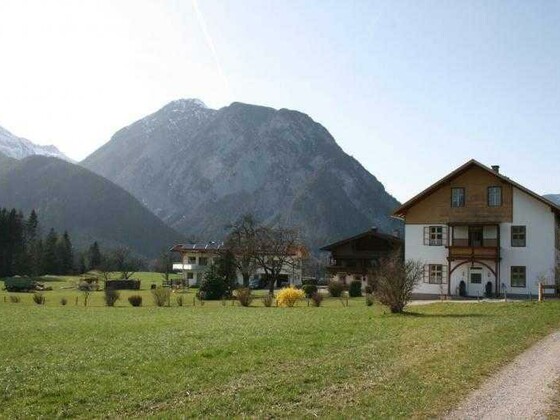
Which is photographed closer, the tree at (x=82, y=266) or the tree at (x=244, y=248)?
the tree at (x=244, y=248)

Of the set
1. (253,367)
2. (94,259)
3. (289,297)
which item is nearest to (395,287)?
(289,297)

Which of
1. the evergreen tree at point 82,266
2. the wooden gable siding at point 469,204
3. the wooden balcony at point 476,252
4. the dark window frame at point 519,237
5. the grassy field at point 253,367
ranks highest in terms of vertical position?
the wooden gable siding at point 469,204

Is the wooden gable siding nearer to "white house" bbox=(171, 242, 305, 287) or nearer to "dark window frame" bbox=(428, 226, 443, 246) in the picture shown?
"dark window frame" bbox=(428, 226, 443, 246)

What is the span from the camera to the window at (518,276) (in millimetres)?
47000

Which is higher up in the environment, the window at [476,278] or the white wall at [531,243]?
the white wall at [531,243]

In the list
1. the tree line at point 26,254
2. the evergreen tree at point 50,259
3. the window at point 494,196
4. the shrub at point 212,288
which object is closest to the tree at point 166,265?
the tree line at point 26,254

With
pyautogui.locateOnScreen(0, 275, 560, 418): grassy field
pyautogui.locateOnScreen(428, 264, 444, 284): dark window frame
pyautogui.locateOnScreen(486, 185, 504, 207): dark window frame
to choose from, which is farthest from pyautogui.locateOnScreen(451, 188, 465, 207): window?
pyautogui.locateOnScreen(0, 275, 560, 418): grassy field

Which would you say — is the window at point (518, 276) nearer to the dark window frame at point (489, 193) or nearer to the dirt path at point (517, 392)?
the dark window frame at point (489, 193)

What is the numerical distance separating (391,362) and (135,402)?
6.87 m

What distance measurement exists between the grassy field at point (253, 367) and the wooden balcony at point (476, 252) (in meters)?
23.5

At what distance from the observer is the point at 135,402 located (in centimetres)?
1065

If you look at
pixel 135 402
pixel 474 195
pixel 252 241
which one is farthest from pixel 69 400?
pixel 252 241

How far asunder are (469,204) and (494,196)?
81.3 inches

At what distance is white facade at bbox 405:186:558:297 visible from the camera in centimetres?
4638
